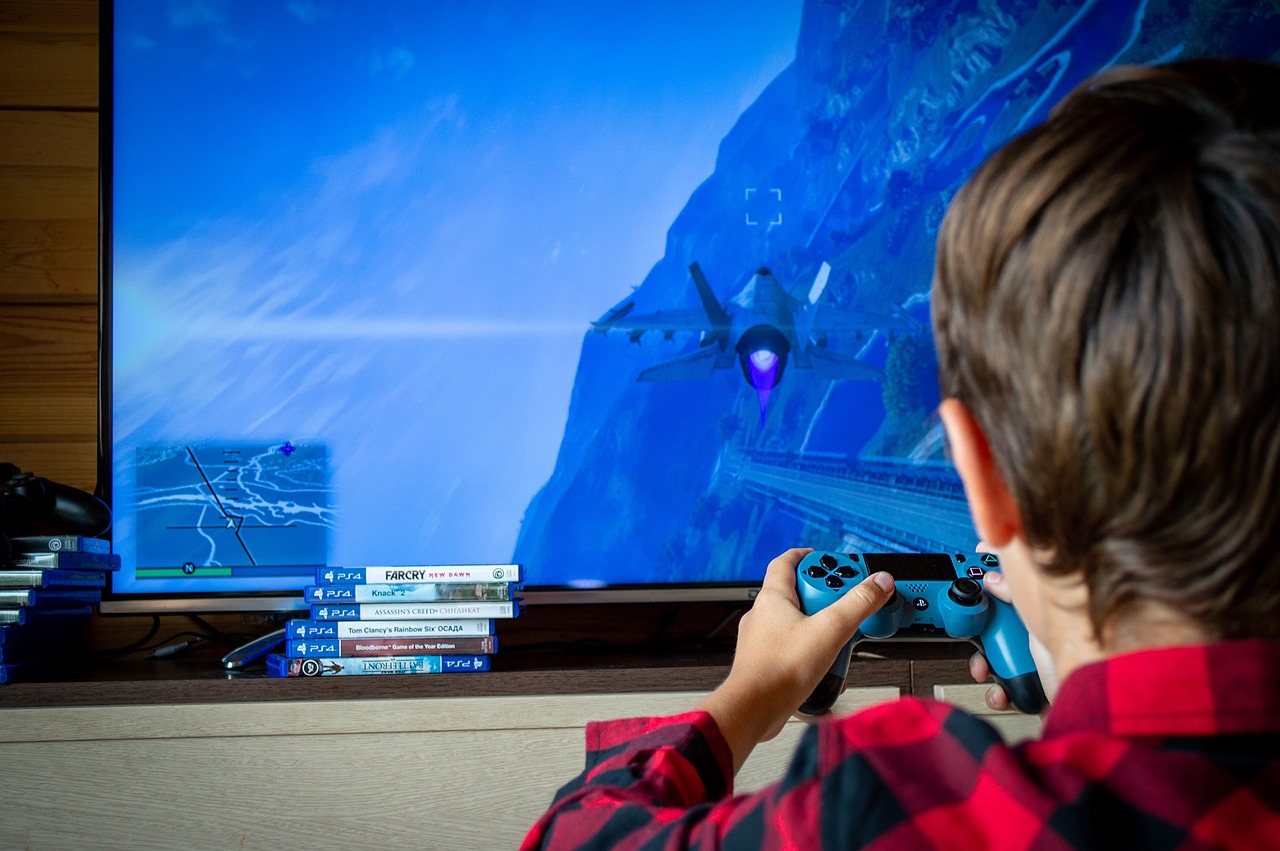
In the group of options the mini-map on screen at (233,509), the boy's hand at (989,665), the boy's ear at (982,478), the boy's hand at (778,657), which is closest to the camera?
the boy's ear at (982,478)

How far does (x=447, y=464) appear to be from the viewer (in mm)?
1506

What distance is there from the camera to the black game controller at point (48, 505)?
131 centimetres

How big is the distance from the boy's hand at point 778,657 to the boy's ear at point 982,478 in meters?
0.20

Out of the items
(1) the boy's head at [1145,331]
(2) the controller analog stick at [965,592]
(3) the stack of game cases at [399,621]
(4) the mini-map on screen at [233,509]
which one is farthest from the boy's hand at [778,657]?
(4) the mini-map on screen at [233,509]

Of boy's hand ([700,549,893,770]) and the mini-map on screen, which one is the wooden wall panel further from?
boy's hand ([700,549,893,770])

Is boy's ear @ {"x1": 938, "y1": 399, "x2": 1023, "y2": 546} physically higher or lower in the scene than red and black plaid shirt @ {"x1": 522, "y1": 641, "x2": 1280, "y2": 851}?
higher

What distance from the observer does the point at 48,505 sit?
133cm

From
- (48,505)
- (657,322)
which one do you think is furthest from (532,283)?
(48,505)

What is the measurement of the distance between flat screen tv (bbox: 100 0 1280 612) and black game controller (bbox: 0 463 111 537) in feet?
0.29

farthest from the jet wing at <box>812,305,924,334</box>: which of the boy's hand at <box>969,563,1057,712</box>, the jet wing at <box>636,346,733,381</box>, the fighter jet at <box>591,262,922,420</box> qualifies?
the boy's hand at <box>969,563,1057,712</box>

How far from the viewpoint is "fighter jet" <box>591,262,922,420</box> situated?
1.54 m

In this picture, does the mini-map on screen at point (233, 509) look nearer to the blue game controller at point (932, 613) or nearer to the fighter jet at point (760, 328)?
the fighter jet at point (760, 328)

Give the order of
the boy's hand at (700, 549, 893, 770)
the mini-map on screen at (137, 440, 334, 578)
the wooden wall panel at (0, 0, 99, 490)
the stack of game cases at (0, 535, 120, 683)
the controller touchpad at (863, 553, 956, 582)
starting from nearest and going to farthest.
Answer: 1. the boy's hand at (700, 549, 893, 770)
2. the controller touchpad at (863, 553, 956, 582)
3. the stack of game cases at (0, 535, 120, 683)
4. the mini-map on screen at (137, 440, 334, 578)
5. the wooden wall panel at (0, 0, 99, 490)

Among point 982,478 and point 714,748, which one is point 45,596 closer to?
point 714,748
